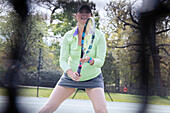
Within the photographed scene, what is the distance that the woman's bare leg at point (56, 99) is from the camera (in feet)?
5.72

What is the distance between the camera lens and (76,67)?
6.28 ft

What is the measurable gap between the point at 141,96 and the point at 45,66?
5.81m

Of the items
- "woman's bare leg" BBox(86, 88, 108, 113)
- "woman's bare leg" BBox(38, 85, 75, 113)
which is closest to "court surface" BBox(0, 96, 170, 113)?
"woman's bare leg" BBox(38, 85, 75, 113)

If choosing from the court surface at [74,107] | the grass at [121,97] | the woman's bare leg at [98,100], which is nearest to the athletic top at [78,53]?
the woman's bare leg at [98,100]

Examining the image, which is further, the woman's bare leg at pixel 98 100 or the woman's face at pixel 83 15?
the woman's face at pixel 83 15

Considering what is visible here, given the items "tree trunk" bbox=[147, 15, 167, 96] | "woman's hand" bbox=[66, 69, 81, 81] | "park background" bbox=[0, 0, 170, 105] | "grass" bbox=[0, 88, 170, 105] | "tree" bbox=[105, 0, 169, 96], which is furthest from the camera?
"tree" bbox=[105, 0, 169, 96]

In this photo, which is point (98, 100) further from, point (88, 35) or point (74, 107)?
point (74, 107)

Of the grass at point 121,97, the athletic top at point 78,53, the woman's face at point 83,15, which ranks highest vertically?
the woman's face at point 83,15

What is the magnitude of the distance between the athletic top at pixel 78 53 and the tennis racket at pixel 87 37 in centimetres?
4

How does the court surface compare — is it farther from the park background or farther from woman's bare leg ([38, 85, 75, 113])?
the park background

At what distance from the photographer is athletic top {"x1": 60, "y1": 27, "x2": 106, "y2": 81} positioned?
6.09ft

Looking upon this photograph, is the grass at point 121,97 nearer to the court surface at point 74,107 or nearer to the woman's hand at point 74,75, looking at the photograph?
the court surface at point 74,107

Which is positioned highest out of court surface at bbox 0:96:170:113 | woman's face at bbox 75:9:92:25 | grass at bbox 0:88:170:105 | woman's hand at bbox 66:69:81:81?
woman's face at bbox 75:9:92:25

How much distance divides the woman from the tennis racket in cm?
4
